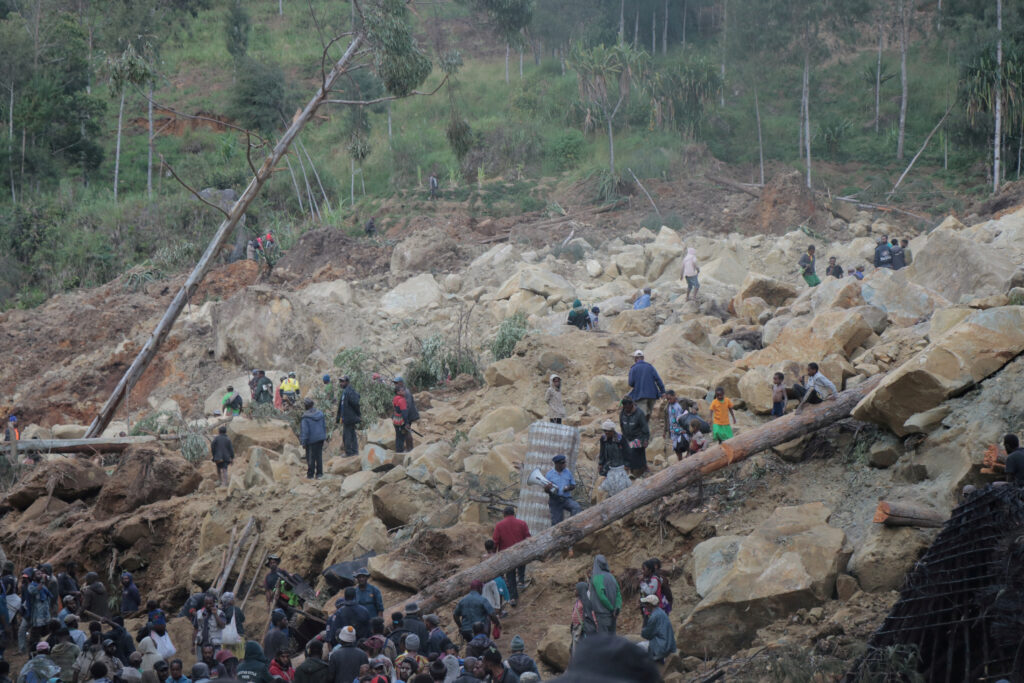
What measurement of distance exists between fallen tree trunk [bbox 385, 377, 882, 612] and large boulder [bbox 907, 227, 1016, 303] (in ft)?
17.9

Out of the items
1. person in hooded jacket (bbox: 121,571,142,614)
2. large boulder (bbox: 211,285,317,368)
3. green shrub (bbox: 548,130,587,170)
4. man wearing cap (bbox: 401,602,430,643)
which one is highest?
man wearing cap (bbox: 401,602,430,643)

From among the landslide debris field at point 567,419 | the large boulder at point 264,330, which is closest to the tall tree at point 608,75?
the landslide debris field at point 567,419

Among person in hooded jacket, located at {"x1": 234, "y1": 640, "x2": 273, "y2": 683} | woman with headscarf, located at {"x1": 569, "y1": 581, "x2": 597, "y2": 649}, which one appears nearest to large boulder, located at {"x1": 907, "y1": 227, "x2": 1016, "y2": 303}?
woman with headscarf, located at {"x1": 569, "y1": 581, "x2": 597, "y2": 649}

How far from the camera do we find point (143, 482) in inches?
517

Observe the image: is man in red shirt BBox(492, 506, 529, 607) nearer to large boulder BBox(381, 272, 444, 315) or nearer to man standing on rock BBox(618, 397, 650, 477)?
man standing on rock BBox(618, 397, 650, 477)

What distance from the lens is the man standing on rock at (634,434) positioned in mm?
10148

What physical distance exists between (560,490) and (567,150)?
2640 centimetres

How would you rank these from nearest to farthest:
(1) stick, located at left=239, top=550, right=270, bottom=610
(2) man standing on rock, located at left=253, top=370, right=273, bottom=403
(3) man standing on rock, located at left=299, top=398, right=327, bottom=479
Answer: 1. (1) stick, located at left=239, top=550, right=270, bottom=610
2. (3) man standing on rock, located at left=299, top=398, right=327, bottom=479
3. (2) man standing on rock, located at left=253, top=370, right=273, bottom=403

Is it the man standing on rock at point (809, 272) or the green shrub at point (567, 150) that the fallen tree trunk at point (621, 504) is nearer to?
the man standing on rock at point (809, 272)

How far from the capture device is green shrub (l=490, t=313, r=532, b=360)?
18.1 meters

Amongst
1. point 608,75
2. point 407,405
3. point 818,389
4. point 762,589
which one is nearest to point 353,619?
point 762,589

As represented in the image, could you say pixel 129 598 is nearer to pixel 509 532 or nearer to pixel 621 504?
pixel 509 532

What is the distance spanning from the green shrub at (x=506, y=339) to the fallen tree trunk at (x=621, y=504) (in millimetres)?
8878

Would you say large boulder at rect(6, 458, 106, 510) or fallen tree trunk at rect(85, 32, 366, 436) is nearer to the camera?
large boulder at rect(6, 458, 106, 510)
